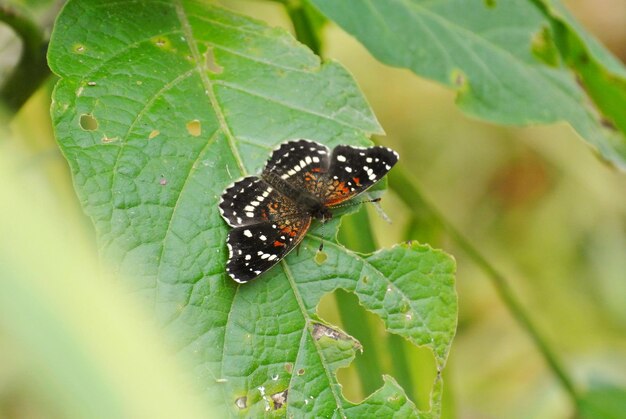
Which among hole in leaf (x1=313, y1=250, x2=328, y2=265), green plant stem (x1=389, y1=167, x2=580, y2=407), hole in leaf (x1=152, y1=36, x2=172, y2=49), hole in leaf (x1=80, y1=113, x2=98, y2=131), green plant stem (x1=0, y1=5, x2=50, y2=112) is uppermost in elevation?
hole in leaf (x1=152, y1=36, x2=172, y2=49)

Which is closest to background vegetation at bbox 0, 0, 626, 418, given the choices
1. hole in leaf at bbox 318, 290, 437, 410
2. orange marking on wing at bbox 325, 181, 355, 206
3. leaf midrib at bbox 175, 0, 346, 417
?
hole in leaf at bbox 318, 290, 437, 410

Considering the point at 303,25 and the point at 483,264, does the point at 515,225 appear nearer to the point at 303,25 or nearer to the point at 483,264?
the point at 483,264

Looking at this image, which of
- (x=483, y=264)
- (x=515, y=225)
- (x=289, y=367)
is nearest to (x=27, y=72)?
(x=289, y=367)

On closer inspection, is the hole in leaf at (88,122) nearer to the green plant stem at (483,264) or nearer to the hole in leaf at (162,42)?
the hole in leaf at (162,42)

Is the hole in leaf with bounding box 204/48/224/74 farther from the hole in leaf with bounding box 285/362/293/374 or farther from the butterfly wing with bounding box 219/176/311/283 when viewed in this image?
the hole in leaf with bounding box 285/362/293/374

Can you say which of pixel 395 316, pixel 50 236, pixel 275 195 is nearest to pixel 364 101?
pixel 275 195

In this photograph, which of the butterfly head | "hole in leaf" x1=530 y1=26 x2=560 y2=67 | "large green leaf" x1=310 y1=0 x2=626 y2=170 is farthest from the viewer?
"hole in leaf" x1=530 y1=26 x2=560 y2=67
